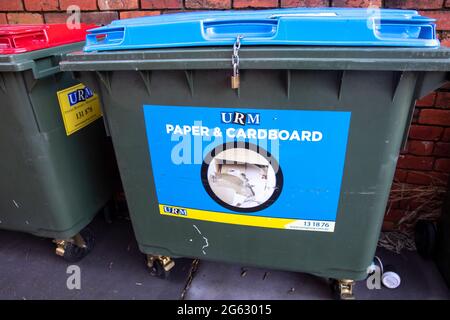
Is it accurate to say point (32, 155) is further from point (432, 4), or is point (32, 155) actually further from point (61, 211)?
point (432, 4)

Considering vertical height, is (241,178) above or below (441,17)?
below

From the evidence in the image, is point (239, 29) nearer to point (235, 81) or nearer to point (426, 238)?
point (235, 81)

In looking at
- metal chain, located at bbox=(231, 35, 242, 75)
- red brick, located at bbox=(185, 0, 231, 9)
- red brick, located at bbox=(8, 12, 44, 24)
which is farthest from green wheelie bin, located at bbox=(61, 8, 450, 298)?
red brick, located at bbox=(8, 12, 44, 24)

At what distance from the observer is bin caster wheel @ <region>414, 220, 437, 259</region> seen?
6.20 ft

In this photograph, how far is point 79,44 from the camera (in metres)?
1.75

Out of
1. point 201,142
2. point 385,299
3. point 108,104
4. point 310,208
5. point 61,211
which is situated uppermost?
point 108,104

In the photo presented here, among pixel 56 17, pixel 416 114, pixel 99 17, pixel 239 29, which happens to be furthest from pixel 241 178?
pixel 56 17

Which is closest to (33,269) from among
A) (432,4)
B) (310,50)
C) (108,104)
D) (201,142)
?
(108,104)

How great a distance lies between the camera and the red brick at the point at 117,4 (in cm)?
197

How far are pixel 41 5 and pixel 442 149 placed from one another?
2.43 metres

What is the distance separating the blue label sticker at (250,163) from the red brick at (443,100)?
937 mm

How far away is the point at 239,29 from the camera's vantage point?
123 centimetres

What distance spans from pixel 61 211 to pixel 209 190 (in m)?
0.82

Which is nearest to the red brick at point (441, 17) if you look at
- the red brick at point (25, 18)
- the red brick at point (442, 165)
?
the red brick at point (442, 165)
